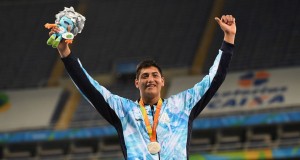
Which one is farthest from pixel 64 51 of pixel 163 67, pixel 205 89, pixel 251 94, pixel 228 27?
pixel 163 67

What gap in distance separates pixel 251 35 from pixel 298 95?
12.5 feet

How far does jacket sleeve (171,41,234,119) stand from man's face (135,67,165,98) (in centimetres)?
21

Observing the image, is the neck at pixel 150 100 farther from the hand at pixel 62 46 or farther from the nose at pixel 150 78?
the hand at pixel 62 46

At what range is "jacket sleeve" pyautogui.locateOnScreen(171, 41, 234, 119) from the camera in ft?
16.0

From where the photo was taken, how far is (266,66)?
24031 millimetres

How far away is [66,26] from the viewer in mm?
4691

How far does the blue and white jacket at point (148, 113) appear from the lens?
4.64 meters

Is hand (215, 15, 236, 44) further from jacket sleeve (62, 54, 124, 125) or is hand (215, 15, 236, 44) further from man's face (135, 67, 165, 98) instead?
jacket sleeve (62, 54, 124, 125)

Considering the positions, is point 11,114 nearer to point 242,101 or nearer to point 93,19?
point 93,19

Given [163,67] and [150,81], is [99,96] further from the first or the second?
[163,67]

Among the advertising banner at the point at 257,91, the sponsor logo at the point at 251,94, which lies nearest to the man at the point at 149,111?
the advertising banner at the point at 257,91

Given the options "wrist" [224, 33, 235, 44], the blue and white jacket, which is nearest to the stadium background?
"wrist" [224, 33, 235, 44]

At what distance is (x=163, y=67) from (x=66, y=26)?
20.7m

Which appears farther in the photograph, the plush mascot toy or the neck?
the neck
